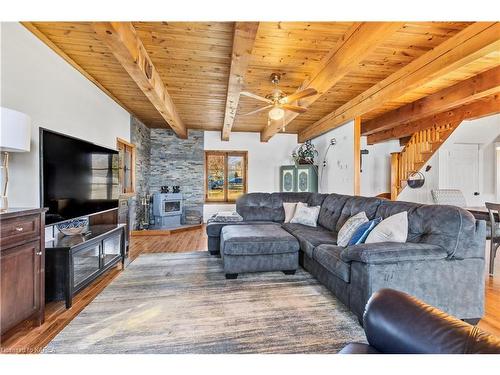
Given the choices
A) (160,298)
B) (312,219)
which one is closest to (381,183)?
(312,219)

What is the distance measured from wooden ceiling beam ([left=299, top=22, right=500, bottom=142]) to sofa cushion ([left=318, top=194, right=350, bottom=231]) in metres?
1.58

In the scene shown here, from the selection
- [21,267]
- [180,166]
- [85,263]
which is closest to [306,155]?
[180,166]

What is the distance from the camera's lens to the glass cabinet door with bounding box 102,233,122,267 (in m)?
2.85

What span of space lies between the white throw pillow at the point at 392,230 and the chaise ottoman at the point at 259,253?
3.16 feet

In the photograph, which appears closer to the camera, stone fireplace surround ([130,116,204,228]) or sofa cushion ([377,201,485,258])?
sofa cushion ([377,201,485,258])

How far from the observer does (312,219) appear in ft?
12.5

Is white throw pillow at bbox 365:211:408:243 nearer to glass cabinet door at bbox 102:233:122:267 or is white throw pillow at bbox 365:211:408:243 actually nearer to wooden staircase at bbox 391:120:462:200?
glass cabinet door at bbox 102:233:122:267

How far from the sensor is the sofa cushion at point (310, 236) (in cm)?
280

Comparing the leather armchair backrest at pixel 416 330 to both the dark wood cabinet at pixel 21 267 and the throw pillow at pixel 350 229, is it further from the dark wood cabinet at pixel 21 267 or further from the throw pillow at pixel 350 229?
the dark wood cabinet at pixel 21 267

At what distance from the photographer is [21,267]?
1746 mm

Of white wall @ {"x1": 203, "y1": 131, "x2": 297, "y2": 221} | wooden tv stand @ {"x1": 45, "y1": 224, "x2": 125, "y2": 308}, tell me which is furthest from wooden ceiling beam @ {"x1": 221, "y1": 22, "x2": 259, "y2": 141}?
white wall @ {"x1": 203, "y1": 131, "x2": 297, "y2": 221}

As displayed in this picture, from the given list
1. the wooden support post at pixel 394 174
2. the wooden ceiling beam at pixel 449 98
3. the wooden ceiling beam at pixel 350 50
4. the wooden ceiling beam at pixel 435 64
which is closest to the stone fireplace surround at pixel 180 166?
the wooden ceiling beam at pixel 435 64

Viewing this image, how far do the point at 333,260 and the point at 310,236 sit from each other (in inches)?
30.3

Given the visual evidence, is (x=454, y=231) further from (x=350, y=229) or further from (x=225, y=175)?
(x=225, y=175)
